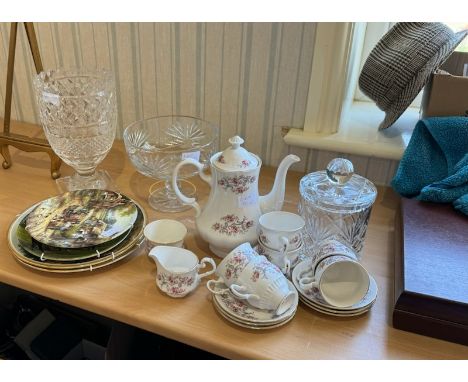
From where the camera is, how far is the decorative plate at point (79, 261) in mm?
784

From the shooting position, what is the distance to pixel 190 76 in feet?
3.71

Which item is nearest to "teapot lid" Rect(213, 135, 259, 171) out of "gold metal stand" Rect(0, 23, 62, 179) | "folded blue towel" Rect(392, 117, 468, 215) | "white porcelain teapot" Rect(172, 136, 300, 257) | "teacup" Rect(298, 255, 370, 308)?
"white porcelain teapot" Rect(172, 136, 300, 257)

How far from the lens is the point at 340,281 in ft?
2.42

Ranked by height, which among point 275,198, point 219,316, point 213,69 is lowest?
point 219,316

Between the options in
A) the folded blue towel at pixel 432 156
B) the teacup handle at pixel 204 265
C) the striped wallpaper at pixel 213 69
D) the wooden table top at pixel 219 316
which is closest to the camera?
the wooden table top at pixel 219 316

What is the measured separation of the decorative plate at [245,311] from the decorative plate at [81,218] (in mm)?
244

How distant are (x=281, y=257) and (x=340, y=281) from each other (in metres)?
0.11

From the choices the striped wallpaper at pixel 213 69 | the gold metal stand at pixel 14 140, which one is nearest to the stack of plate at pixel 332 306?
the striped wallpaper at pixel 213 69

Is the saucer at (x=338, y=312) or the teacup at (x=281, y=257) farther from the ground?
the teacup at (x=281, y=257)

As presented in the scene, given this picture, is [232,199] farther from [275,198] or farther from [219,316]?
[219,316]

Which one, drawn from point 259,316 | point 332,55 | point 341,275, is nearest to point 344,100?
point 332,55

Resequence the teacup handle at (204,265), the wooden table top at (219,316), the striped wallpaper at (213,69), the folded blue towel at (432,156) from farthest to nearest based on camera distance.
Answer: the striped wallpaper at (213,69) → the folded blue towel at (432,156) → the teacup handle at (204,265) → the wooden table top at (219,316)

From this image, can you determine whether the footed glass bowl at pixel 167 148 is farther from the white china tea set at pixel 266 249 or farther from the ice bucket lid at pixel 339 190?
the ice bucket lid at pixel 339 190

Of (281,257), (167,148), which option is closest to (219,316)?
(281,257)
